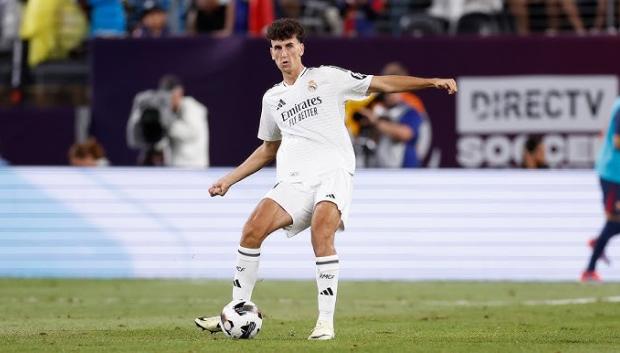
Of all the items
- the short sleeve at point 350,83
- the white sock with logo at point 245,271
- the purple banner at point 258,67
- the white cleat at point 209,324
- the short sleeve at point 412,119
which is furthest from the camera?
the purple banner at point 258,67

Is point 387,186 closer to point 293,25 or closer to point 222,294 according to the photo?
point 222,294

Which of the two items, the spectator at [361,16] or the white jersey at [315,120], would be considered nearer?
the white jersey at [315,120]

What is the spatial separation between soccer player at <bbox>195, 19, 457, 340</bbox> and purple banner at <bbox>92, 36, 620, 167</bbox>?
1128 cm

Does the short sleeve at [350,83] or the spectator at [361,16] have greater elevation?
the short sleeve at [350,83]

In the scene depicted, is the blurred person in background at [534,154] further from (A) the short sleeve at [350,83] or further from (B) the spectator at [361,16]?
(A) the short sleeve at [350,83]

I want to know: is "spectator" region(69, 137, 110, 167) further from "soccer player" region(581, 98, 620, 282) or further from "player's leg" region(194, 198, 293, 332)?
"player's leg" region(194, 198, 293, 332)

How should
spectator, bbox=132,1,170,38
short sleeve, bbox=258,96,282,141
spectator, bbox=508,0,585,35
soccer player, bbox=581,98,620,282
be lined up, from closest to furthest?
1. short sleeve, bbox=258,96,282,141
2. soccer player, bbox=581,98,620,282
3. spectator, bbox=508,0,585,35
4. spectator, bbox=132,1,170,38

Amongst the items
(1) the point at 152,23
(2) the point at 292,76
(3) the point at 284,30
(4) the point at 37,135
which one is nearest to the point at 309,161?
(2) the point at 292,76

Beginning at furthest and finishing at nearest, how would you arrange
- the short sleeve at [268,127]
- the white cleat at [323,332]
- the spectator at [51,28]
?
the spectator at [51,28] → the short sleeve at [268,127] → the white cleat at [323,332]

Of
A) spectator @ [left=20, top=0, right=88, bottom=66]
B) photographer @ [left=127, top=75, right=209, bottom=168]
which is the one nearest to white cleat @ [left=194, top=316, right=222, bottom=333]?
photographer @ [left=127, top=75, right=209, bottom=168]

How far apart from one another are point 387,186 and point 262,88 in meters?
3.84

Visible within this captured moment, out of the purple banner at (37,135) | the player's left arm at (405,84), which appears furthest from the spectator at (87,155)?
the player's left arm at (405,84)

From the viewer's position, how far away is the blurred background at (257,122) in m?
19.8

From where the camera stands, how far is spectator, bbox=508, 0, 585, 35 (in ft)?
75.0
